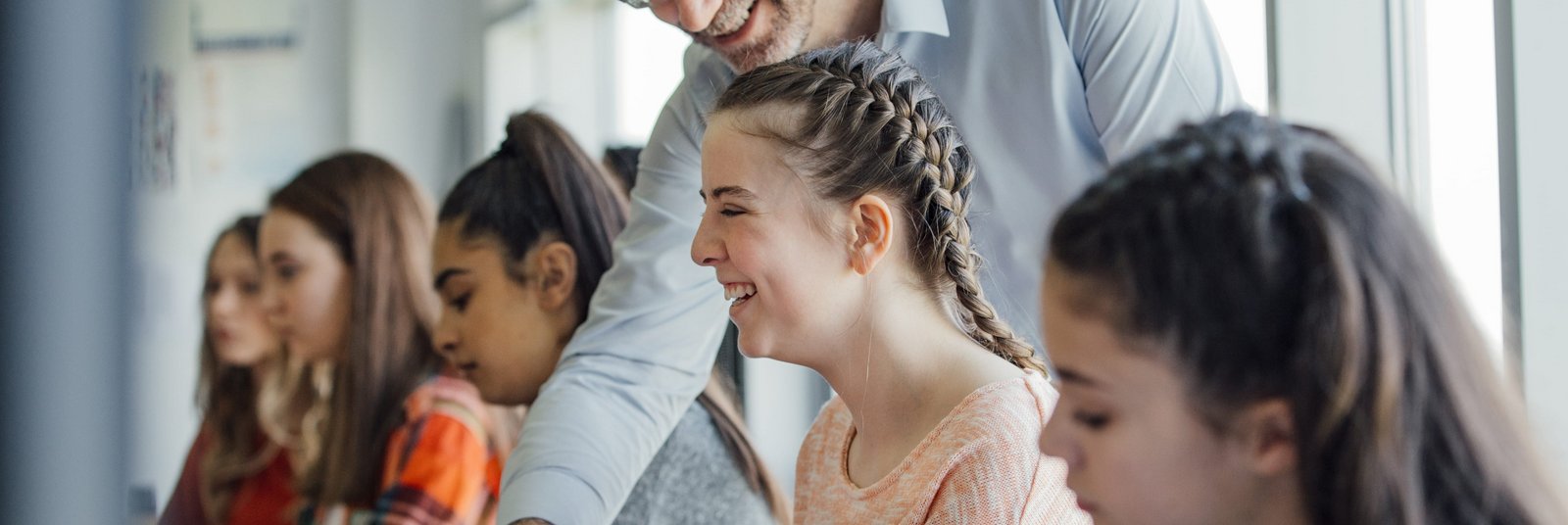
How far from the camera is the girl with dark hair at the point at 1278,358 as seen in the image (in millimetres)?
498

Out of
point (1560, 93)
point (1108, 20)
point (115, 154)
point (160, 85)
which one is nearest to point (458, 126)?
point (160, 85)

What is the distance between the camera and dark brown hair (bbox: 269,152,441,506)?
63.7 inches

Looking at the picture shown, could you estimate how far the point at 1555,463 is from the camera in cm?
54

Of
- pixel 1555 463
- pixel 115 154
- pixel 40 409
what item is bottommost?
pixel 40 409

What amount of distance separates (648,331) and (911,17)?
0.39 meters

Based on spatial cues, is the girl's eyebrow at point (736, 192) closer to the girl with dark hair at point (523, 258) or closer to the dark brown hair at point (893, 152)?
the dark brown hair at point (893, 152)

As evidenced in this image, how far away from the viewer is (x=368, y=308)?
5.54 ft

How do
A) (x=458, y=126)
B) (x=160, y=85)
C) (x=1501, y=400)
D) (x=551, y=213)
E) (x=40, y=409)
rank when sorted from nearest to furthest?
1. (x=1501, y=400)
2. (x=40, y=409)
3. (x=551, y=213)
4. (x=160, y=85)
5. (x=458, y=126)

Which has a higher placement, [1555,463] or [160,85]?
[160,85]

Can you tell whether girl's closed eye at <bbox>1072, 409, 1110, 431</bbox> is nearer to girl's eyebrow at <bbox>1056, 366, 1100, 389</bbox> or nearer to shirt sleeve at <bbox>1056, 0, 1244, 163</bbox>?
girl's eyebrow at <bbox>1056, 366, 1100, 389</bbox>

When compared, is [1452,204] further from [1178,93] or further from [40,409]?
[40,409]

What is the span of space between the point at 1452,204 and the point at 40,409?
126cm

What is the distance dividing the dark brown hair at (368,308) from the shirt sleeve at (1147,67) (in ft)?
3.21

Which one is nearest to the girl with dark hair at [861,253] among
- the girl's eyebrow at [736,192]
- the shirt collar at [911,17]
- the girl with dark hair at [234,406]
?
the girl's eyebrow at [736,192]
